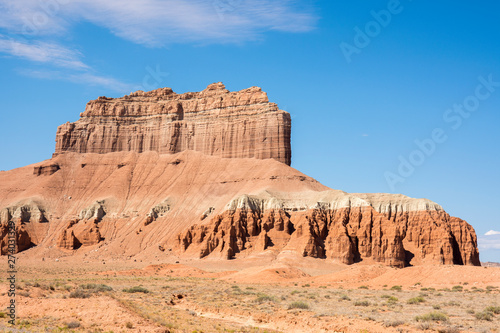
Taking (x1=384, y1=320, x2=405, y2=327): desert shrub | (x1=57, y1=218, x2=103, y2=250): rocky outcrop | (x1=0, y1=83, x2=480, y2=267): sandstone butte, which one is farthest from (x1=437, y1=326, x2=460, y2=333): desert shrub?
(x1=57, y1=218, x2=103, y2=250): rocky outcrop

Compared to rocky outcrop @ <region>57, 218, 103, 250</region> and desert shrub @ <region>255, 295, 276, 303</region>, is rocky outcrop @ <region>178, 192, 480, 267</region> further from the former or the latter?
desert shrub @ <region>255, 295, 276, 303</region>

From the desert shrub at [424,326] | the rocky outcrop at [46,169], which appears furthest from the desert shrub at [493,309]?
the rocky outcrop at [46,169]

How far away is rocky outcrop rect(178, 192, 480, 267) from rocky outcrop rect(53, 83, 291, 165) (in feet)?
81.2

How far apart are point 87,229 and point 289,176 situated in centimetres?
3899

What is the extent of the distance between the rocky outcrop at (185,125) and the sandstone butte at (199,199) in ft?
0.79

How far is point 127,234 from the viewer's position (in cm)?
10500

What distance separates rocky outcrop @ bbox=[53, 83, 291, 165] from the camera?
11850 centimetres

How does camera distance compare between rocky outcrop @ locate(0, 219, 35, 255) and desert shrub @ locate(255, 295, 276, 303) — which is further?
rocky outcrop @ locate(0, 219, 35, 255)

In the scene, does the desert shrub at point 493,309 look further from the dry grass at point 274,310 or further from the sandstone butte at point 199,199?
the sandstone butte at point 199,199

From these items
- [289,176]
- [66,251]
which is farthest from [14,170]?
[289,176]

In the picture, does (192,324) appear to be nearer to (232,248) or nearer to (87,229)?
(232,248)

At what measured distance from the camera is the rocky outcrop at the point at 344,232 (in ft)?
279

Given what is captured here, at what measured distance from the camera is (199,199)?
10869 centimetres

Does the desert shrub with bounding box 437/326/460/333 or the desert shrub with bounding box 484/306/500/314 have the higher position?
the desert shrub with bounding box 484/306/500/314
